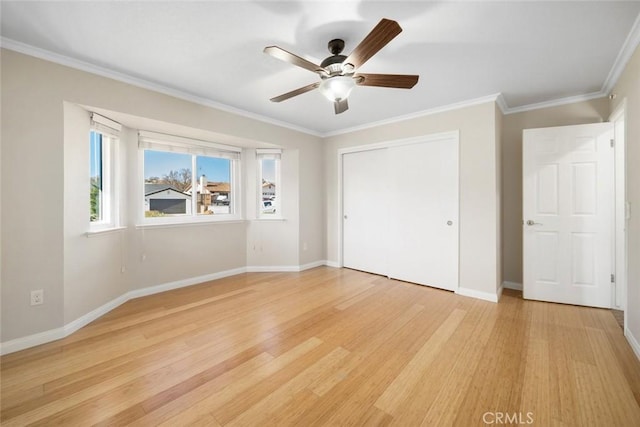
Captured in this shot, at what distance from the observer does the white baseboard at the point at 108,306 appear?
2.06 metres

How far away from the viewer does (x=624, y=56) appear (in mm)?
2184

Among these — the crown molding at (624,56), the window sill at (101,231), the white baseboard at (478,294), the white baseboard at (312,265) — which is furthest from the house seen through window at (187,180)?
the crown molding at (624,56)

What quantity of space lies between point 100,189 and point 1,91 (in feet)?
3.73

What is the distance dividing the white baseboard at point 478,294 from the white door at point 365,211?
3.67ft

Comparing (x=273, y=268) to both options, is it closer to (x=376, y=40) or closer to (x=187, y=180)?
(x=187, y=180)

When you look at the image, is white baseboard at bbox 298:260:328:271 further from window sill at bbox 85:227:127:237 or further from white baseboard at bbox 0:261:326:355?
window sill at bbox 85:227:127:237

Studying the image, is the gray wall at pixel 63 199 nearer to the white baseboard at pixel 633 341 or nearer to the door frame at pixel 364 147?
the door frame at pixel 364 147

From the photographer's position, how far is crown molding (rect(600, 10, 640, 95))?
1899mm

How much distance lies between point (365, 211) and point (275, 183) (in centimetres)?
164

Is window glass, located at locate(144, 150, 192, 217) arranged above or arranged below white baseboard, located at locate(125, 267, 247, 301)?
above

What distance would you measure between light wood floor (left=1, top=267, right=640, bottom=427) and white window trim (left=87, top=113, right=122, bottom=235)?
3.38 ft

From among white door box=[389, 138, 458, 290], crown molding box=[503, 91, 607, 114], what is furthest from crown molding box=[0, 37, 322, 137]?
crown molding box=[503, 91, 607, 114]

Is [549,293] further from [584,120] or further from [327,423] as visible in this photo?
[327,423]

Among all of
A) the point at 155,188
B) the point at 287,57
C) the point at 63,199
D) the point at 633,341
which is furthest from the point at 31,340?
the point at 633,341
